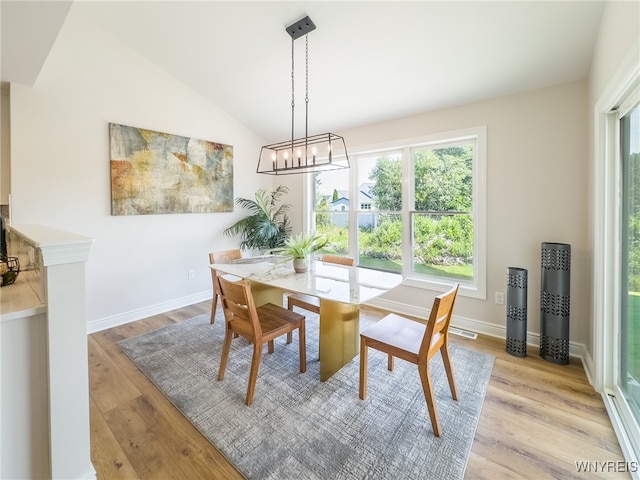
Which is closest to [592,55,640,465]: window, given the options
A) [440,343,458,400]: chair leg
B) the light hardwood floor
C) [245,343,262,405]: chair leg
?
the light hardwood floor

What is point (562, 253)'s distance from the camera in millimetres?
2404

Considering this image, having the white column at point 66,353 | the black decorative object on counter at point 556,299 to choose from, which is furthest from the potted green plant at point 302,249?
the black decorative object on counter at point 556,299

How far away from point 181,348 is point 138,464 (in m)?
1.29

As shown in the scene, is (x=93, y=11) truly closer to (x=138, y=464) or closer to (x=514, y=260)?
(x=138, y=464)

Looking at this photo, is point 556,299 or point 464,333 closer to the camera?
point 556,299

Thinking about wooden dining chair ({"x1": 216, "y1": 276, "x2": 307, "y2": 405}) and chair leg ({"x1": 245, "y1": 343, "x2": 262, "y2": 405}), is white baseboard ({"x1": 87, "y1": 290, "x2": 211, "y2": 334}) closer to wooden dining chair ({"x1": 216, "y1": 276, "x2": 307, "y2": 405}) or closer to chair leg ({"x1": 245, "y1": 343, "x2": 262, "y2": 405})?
wooden dining chair ({"x1": 216, "y1": 276, "x2": 307, "y2": 405})

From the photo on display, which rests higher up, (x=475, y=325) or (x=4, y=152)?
(x=4, y=152)

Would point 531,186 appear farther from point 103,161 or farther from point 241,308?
point 103,161

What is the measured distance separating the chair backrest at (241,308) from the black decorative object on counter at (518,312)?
2270mm

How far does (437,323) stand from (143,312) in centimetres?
341

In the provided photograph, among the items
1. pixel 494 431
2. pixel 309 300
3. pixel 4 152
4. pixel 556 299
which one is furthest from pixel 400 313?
pixel 4 152

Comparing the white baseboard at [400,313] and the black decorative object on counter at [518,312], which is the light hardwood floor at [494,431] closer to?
the black decorative object on counter at [518,312]

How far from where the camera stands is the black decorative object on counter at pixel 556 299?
2.41m

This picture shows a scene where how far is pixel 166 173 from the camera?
11.8ft
